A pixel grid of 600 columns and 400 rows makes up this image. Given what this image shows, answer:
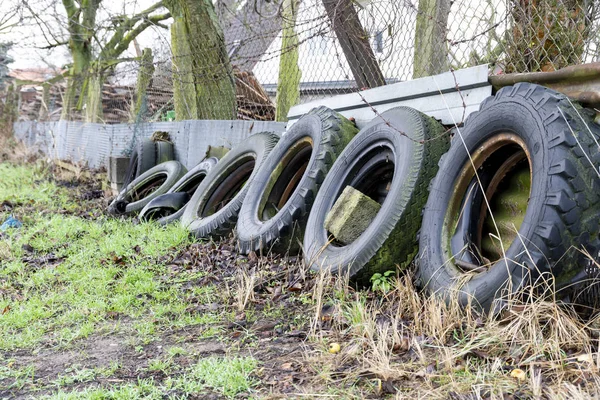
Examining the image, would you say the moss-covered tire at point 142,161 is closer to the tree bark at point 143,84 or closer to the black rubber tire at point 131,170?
the black rubber tire at point 131,170

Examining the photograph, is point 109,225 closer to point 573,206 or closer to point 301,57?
point 301,57

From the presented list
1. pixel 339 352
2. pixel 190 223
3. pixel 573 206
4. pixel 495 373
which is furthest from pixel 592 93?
pixel 190 223

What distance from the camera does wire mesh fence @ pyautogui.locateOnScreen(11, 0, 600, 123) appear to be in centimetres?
353

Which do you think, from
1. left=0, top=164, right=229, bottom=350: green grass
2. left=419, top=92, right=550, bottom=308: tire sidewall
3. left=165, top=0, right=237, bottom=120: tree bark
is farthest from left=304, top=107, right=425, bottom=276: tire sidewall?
left=165, top=0, right=237, bottom=120: tree bark

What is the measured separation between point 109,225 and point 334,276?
11.3ft

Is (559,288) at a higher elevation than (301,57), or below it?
below

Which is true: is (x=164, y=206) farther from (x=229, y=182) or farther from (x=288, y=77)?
(x=288, y=77)

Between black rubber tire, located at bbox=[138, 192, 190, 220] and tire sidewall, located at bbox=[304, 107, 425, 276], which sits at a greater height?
tire sidewall, located at bbox=[304, 107, 425, 276]

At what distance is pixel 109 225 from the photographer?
602cm

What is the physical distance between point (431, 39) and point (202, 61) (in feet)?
14.7

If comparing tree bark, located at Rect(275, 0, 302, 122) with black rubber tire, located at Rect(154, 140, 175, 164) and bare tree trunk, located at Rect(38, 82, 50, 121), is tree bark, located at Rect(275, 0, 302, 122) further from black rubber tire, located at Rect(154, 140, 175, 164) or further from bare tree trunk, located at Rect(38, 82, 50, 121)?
bare tree trunk, located at Rect(38, 82, 50, 121)

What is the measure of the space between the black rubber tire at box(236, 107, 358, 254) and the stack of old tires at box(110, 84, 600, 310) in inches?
0.4

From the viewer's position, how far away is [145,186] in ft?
25.2

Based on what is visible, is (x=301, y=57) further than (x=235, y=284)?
Yes
